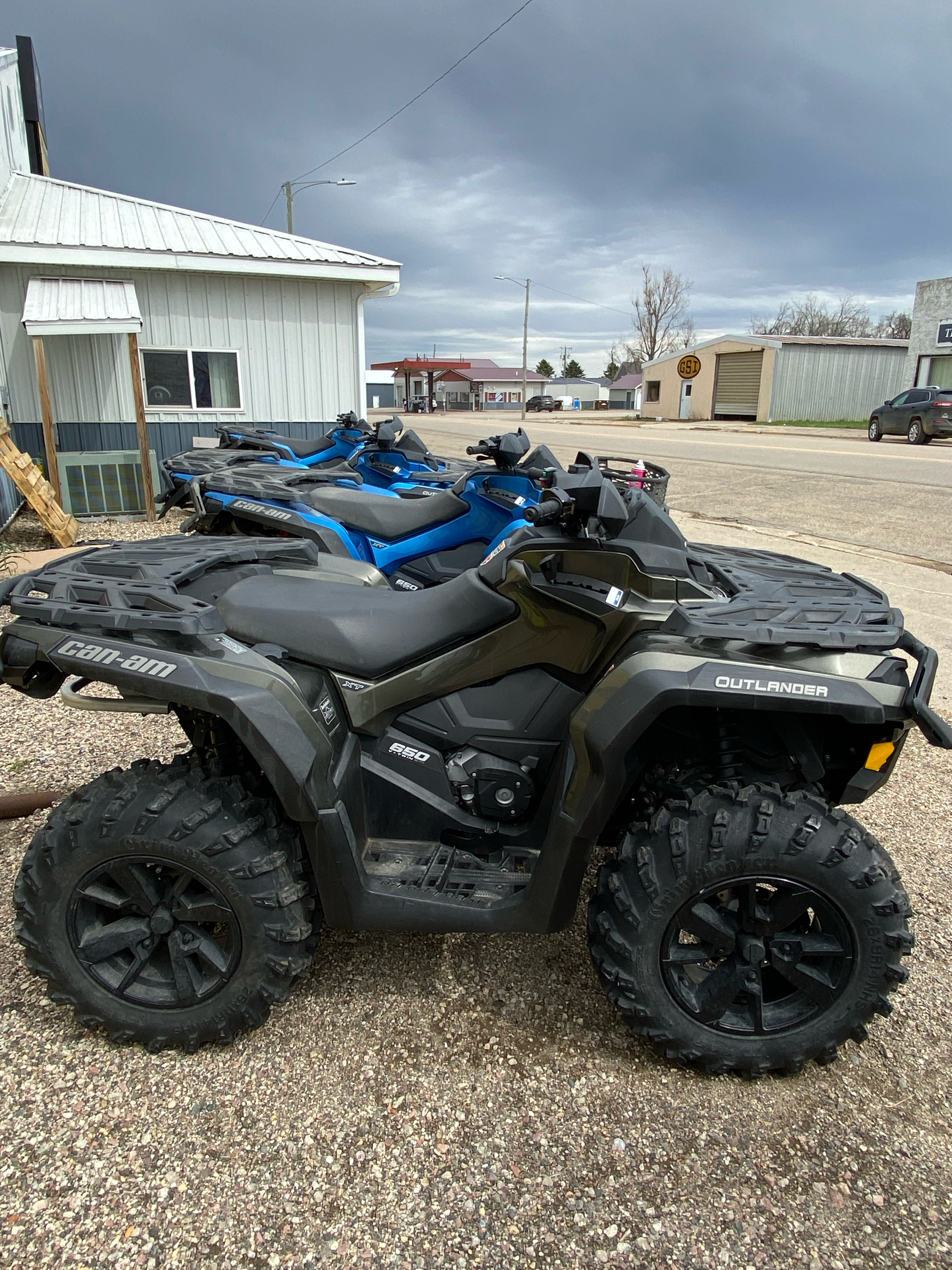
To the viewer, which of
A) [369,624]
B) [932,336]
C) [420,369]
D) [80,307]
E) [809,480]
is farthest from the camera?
[420,369]

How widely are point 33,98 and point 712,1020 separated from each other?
2143 cm

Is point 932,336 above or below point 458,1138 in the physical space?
above

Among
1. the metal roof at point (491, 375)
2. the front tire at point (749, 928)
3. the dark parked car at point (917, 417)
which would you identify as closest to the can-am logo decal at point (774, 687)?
the front tire at point (749, 928)

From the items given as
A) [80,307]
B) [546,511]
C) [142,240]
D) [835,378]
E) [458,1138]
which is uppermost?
[142,240]

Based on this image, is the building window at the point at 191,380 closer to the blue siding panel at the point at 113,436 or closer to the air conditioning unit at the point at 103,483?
the blue siding panel at the point at 113,436

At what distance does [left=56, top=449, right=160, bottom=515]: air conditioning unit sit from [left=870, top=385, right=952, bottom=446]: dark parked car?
2085 cm

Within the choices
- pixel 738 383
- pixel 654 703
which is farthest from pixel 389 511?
pixel 738 383

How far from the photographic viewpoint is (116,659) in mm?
2045

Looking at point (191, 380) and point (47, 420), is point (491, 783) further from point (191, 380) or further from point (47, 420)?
point (191, 380)

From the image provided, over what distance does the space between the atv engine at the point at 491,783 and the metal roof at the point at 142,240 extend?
10411 mm

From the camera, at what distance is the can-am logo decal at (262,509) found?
5.38 metres

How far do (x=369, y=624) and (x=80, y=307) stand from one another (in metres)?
9.56

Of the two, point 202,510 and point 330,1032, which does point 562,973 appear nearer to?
point 330,1032

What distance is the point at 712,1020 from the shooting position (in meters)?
2.09
